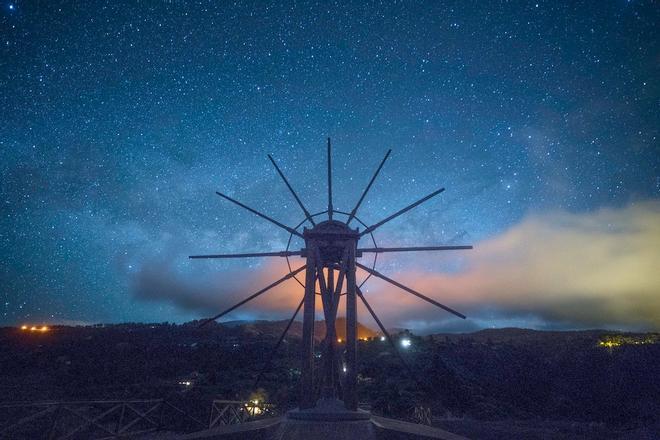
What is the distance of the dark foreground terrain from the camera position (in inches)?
Answer: 888

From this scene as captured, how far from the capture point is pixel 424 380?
1190 inches

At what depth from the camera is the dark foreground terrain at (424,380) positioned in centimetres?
2256

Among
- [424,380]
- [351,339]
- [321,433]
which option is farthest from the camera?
[424,380]

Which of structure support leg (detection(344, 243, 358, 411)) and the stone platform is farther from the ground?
structure support leg (detection(344, 243, 358, 411))

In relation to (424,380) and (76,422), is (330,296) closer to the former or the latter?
(76,422)

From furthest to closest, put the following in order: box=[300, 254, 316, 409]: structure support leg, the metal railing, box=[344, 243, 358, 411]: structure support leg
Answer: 1. the metal railing
2. box=[300, 254, 316, 409]: structure support leg
3. box=[344, 243, 358, 411]: structure support leg

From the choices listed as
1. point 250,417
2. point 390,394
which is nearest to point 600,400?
point 390,394

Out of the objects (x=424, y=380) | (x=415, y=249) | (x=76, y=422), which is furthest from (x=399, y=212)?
(x=424, y=380)

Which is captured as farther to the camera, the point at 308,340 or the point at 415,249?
the point at 415,249

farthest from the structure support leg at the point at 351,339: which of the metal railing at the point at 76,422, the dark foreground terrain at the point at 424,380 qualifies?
the dark foreground terrain at the point at 424,380

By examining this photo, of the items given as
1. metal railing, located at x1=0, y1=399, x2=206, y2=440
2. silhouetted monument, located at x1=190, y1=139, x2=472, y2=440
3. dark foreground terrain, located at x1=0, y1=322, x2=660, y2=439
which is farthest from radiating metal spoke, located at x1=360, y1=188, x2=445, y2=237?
dark foreground terrain, located at x1=0, y1=322, x2=660, y2=439

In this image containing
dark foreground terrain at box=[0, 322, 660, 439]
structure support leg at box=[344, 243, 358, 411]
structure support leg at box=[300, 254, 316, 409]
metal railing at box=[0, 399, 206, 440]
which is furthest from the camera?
dark foreground terrain at box=[0, 322, 660, 439]

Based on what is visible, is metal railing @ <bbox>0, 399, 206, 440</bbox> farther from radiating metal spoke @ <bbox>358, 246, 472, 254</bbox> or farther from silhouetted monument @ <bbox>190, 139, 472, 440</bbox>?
radiating metal spoke @ <bbox>358, 246, 472, 254</bbox>

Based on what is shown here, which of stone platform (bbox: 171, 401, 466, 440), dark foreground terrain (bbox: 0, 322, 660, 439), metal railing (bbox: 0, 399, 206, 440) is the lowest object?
dark foreground terrain (bbox: 0, 322, 660, 439)
